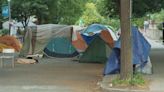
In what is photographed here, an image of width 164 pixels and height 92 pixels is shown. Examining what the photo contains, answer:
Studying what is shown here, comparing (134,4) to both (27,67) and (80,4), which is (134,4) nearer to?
(27,67)

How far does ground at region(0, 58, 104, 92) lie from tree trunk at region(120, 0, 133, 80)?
0.99 m

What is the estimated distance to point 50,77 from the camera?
1727 cm

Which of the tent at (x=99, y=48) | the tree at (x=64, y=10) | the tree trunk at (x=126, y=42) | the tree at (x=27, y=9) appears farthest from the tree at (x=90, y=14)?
the tree trunk at (x=126, y=42)

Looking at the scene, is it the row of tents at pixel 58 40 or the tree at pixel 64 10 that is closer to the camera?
the row of tents at pixel 58 40

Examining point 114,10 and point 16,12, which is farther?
point 16,12

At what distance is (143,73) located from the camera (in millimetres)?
16500

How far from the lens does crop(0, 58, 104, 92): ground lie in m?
14.4

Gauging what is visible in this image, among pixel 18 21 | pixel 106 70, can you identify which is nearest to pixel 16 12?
pixel 18 21

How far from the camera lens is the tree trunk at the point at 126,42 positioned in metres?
14.3

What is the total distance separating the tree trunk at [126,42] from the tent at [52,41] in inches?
492

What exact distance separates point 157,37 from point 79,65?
34.2 meters

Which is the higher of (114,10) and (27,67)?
(114,10)

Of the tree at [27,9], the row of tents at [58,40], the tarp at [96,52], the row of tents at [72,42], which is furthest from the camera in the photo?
the tree at [27,9]

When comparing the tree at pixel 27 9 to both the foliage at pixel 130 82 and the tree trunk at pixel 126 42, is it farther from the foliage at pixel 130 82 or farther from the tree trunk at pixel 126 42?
the foliage at pixel 130 82
